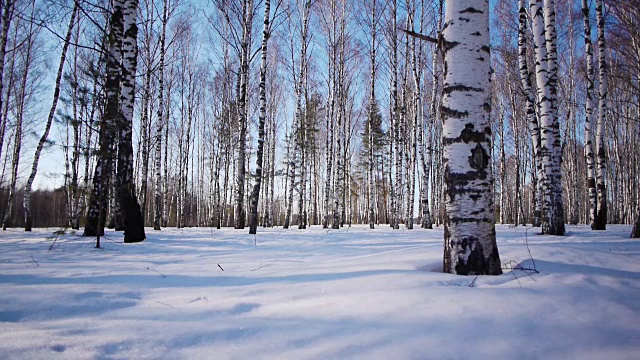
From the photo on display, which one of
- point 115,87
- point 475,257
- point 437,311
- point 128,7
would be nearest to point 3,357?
point 437,311

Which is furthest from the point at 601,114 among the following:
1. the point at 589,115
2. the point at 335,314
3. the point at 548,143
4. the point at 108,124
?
the point at 108,124

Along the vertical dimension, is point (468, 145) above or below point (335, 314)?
above

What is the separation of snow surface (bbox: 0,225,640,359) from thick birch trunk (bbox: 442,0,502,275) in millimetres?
267

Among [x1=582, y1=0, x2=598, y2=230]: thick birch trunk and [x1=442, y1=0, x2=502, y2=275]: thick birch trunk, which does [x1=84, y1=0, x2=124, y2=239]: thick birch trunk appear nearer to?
[x1=442, y1=0, x2=502, y2=275]: thick birch trunk

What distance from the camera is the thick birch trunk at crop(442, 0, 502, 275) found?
2.54 m

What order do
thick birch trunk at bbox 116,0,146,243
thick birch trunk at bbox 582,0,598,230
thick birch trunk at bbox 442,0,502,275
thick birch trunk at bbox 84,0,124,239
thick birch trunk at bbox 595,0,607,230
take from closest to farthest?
thick birch trunk at bbox 442,0,502,275 → thick birch trunk at bbox 84,0,124,239 → thick birch trunk at bbox 116,0,146,243 → thick birch trunk at bbox 595,0,607,230 → thick birch trunk at bbox 582,0,598,230

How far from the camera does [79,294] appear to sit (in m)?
2.13

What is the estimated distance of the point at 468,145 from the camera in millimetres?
2627

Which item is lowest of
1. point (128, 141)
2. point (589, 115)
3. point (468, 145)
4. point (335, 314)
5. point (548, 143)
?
point (335, 314)

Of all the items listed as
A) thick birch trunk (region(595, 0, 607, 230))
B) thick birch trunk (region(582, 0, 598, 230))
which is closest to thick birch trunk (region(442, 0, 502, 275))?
thick birch trunk (region(595, 0, 607, 230))

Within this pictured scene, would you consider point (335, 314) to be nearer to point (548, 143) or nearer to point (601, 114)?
point (548, 143)

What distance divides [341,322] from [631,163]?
2774 cm

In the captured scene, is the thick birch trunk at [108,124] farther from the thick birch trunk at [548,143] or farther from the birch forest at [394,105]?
the thick birch trunk at [548,143]

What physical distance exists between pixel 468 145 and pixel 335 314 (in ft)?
6.07
